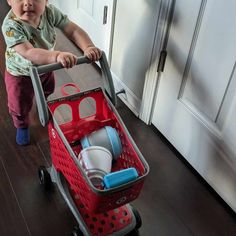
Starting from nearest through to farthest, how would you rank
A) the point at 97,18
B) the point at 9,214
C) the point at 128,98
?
1. the point at 9,214
2. the point at 128,98
3. the point at 97,18

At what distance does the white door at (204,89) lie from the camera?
1.04m

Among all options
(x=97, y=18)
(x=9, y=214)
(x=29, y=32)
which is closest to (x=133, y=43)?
(x=97, y=18)

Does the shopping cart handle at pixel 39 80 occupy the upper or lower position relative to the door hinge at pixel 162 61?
upper

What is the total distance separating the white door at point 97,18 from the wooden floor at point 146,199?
531mm

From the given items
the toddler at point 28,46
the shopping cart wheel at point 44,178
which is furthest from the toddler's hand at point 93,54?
the shopping cart wheel at point 44,178

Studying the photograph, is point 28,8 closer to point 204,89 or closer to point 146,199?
point 204,89

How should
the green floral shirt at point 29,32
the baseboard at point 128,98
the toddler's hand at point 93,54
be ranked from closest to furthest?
the toddler's hand at point 93,54 → the green floral shirt at point 29,32 → the baseboard at point 128,98

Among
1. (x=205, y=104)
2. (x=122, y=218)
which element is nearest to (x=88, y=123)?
(x=122, y=218)

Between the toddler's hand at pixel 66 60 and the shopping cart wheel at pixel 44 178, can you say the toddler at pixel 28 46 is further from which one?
the shopping cart wheel at pixel 44 178

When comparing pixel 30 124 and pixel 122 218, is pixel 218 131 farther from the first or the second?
pixel 30 124

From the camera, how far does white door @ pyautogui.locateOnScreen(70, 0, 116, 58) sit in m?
1.57

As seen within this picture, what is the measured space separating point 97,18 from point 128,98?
0.47 metres

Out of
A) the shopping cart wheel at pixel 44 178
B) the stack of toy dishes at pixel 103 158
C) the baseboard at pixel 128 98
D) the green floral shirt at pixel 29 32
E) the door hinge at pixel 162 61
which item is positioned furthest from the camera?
the baseboard at pixel 128 98

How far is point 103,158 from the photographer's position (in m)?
0.95
